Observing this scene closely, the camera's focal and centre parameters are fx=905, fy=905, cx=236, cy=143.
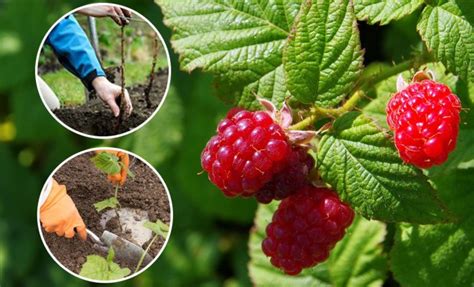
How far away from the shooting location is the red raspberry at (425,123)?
1.27 m

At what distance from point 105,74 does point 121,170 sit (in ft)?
0.76

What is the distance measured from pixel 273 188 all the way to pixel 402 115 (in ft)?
0.74

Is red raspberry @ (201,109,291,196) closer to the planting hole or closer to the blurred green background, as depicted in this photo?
the planting hole

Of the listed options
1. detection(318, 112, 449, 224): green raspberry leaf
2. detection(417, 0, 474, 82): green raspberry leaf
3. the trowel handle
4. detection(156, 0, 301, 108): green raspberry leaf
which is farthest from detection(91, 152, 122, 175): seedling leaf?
detection(417, 0, 474, 82): green raspberry leaf

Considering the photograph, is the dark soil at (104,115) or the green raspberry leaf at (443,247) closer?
the green raspberry leaf at (443,247)

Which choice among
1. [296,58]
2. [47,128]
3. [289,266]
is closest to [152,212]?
[289,266]

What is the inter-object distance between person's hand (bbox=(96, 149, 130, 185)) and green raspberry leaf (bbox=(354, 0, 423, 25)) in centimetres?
63

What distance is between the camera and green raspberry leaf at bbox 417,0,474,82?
1384 millimetres

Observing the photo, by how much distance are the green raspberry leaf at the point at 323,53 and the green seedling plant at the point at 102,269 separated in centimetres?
63

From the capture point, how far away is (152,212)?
6.24ft

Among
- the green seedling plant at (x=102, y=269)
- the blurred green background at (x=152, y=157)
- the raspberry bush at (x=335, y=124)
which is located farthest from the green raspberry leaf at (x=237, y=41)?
the blurred green background at (x=152, y=157)

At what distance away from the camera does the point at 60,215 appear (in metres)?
1.92

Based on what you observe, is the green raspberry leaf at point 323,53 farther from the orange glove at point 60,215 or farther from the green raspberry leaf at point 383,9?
the orange glove at point 60,215

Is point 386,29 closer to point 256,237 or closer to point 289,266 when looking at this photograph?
point 256,237
